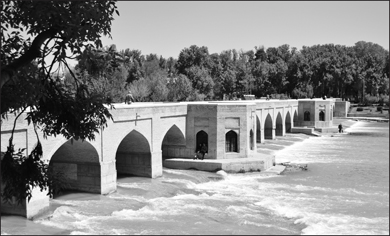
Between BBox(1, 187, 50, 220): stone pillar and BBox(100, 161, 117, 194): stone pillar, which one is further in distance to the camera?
BBox(100, 161, 117, 194): stone pillar

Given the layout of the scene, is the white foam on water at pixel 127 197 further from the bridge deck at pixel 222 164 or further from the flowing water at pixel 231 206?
the bridge deck at pixel 222 164

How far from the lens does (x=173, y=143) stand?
2336 cm

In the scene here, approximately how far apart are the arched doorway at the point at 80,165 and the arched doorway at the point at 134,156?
2833 mm

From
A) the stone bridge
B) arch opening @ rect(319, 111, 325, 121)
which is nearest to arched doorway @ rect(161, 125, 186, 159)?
the stone bridge

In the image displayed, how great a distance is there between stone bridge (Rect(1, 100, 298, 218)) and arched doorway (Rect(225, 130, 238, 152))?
0.05 meters

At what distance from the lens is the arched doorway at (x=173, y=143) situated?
23.1 m

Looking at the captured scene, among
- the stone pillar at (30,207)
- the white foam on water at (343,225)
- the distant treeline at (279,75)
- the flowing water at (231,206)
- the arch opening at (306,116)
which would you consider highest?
the distant treeline at (279,75)

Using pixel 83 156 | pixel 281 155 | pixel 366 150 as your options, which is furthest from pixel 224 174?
pixel 366 150

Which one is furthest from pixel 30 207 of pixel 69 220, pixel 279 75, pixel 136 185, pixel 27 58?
pixel 279 75

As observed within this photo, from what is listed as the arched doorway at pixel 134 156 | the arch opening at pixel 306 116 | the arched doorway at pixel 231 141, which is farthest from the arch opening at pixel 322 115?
the arched doorway at pixel 134 156

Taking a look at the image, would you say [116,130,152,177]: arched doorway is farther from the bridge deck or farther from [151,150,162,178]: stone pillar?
the bridge deck

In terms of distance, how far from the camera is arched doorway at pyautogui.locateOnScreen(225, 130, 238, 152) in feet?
75.4

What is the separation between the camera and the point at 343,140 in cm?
3678

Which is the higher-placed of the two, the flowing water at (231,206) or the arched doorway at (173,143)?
the arched doorway at (173,143)
